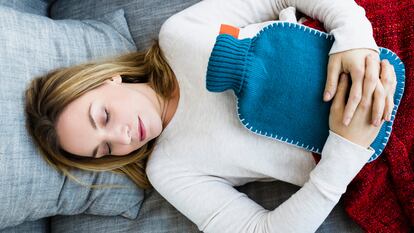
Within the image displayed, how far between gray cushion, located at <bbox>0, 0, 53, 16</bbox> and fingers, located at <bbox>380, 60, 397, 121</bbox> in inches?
44.1

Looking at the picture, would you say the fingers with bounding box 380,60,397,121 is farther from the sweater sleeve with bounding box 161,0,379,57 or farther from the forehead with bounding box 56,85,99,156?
the forehead with bounding box 56,85,99,156

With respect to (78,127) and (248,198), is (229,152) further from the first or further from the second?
(78,127)

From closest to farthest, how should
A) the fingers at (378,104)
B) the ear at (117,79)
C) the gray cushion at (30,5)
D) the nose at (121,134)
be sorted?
the fingers at (378,104)
the nose at (121,134)
the ear at (117,79)
the gray cushion at (30,5)

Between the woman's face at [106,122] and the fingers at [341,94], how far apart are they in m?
0.47

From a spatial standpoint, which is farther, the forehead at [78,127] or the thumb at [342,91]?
the forehead at [78,127]

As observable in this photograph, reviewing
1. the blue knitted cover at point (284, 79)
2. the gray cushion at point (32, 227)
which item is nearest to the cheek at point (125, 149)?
the blue knitted cover at point (284, 79)

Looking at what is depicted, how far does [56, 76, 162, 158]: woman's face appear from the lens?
44.0 inches

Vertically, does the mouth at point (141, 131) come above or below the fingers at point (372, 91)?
below

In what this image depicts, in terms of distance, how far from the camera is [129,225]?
1331 mm

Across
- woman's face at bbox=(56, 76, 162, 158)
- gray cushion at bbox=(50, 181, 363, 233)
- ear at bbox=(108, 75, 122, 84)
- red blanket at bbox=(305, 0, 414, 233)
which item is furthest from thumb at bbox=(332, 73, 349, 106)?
ear at bbox=(108, 75, 122, 84)

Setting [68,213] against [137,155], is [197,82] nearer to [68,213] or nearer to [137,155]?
[137,155]

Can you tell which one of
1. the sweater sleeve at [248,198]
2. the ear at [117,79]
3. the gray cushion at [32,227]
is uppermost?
the ear at [117,79]

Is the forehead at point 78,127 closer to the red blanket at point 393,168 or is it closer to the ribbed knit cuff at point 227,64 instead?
the ribbed knit cuff at point 227,64

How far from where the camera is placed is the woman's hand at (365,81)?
977 millimetres
